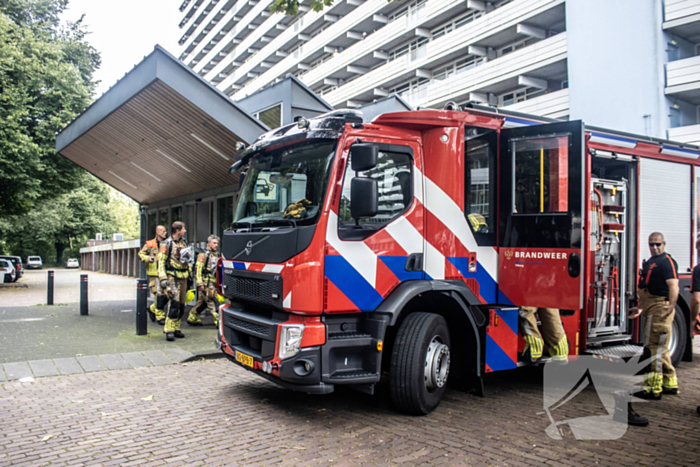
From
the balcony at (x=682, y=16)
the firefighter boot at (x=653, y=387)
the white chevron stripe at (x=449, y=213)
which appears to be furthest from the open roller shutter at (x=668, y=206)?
the balcony at (x=682, y=16)

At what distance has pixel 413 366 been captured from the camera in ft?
16.3

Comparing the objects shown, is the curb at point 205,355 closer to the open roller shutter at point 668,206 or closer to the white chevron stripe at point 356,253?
the white chevron stripe at point 356,253

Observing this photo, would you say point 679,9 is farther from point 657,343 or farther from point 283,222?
point 283,222

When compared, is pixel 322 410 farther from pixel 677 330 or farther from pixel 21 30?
pixel 21 30

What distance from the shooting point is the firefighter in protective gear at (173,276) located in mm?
9008

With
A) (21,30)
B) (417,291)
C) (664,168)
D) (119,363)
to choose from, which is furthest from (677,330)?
(21,30)

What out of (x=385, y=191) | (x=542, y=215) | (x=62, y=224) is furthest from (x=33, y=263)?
(x=542, y=215)

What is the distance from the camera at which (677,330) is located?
747 centimetres

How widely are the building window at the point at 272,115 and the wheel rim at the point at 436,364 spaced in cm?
882

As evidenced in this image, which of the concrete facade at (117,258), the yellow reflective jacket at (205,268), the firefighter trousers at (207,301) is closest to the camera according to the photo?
the yellow reflective jacket at (205,268)

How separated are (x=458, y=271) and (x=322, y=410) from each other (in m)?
1.97

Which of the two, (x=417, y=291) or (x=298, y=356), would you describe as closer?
(x=298, y=356)

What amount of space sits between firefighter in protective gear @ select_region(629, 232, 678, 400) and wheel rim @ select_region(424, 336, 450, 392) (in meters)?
2.44

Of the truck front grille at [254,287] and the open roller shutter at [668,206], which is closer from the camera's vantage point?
the truck front grille at [254,287]
